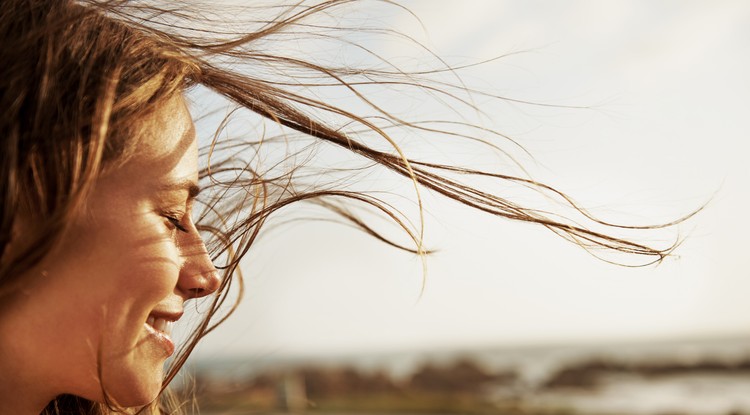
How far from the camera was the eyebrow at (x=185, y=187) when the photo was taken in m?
1.80

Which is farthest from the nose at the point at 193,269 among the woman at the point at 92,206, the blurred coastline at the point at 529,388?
the blurred coastline at the point at 529,388

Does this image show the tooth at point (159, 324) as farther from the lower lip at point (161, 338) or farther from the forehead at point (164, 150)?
the forehead at point (164, 150)

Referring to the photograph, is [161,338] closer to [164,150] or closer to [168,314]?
[168,314]

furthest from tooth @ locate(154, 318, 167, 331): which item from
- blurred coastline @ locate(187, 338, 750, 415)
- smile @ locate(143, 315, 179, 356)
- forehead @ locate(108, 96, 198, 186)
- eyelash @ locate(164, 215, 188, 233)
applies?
blurred coastline @ locate(187, 338, 750, 415)

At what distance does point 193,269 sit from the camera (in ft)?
6.25

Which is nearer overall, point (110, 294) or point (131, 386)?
point (110, 294)

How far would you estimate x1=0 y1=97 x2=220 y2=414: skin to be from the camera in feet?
5.37

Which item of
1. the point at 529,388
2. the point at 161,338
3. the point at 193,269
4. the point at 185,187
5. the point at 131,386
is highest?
the point at 529,388

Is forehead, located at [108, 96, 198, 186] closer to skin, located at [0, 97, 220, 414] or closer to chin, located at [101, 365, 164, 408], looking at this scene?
skin, located at [0, 97, 220, 414]

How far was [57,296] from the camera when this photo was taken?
5.35ft

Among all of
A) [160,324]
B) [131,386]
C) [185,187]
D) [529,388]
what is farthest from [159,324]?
[529,388]

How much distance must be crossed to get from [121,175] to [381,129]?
83 cm

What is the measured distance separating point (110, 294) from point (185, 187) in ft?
1.08

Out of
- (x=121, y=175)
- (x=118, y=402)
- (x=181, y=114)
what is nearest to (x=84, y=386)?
(x=118, y=402)
